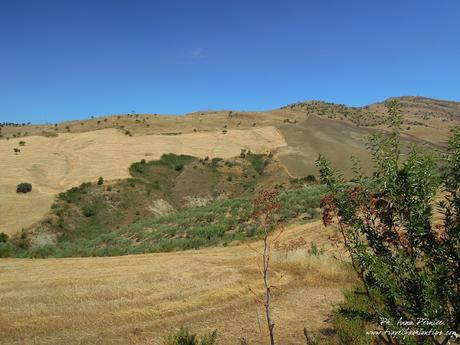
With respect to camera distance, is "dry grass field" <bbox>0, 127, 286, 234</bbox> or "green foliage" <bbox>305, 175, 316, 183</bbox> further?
"green foliage" <bbox>305, 175, 316, 183</bbox>

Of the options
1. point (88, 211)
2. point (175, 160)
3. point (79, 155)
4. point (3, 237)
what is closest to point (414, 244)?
point (3, 237)

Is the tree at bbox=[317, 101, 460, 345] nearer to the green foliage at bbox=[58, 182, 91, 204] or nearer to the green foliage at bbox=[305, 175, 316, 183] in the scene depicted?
the green foliage at bbox=[58, 182, 91, 204]

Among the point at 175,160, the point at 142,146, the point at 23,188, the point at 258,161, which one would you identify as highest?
the point at 142,146

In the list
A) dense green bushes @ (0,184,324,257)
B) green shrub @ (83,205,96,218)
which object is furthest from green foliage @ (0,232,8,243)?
green shrub @ (83,205,96,218)

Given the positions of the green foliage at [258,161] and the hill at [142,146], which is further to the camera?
the green foliage at [258,161]

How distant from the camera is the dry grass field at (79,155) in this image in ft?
155

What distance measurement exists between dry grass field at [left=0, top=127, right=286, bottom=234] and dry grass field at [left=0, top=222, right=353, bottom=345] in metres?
27.7

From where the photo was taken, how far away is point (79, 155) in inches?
2793

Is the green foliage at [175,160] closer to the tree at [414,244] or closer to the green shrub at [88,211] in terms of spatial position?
the green shrub at [88,211]

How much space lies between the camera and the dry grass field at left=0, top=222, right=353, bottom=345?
1077 cm

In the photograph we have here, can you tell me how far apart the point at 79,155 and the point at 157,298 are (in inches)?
2466

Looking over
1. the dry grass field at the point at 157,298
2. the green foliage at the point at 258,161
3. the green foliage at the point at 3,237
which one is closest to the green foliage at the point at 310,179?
the green foliage at the point at 258,161

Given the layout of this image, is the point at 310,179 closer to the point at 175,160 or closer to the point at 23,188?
the point at 175,160

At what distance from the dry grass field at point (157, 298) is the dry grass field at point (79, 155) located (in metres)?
27.7
